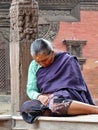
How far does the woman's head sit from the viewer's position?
3.84 metres

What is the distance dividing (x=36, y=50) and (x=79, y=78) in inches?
13.5

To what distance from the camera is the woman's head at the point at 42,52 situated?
384cm

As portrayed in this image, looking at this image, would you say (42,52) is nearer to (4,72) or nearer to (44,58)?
(44,58)

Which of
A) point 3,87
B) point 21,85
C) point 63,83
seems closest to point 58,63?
point 63,83

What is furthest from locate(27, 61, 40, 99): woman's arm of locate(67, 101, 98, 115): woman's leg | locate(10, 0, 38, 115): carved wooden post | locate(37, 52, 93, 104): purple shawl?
locate(10, 0, 38, 115): carved wooden post

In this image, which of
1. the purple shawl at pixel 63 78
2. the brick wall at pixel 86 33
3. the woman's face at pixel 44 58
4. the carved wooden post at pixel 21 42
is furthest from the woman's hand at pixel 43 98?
the brick wall at pixel 86 33

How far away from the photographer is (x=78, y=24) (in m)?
10.8

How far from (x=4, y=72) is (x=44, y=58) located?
6868mm

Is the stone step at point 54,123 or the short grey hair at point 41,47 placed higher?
the short grey hair at point 41,47

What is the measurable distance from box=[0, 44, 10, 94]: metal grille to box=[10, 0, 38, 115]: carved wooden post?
517 centimetres

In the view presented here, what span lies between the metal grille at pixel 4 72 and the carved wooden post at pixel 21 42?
17.0ft

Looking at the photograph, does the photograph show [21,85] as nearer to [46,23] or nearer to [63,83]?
[63,83]

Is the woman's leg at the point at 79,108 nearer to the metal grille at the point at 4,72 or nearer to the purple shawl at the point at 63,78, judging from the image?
the purple shawl at the point at 63,78

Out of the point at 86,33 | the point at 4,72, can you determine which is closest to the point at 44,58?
the point at 4,72
